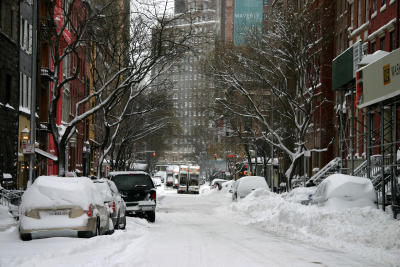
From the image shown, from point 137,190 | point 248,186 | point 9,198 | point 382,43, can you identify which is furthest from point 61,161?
point 382,43

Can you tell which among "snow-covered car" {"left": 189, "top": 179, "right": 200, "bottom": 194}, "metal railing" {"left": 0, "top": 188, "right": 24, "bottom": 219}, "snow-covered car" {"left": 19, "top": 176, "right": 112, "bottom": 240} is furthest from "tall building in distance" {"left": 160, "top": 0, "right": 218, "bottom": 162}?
"snow-covered car" {"left": 19, "top": 176, "right": 112, "bottom": 240}

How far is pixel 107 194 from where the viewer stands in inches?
796

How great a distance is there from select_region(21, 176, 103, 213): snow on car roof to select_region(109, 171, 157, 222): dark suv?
31.6 ft

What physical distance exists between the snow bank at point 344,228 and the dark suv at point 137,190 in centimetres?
390

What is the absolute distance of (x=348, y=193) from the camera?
2220 centimetres

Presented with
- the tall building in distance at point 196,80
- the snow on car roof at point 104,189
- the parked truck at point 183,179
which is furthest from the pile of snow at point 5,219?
the parked truck at point 183,179

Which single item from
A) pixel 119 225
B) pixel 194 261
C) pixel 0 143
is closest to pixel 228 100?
pixel 0 143

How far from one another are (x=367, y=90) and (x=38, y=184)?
1252 cm

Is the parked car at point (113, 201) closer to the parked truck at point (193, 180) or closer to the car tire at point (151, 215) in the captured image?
the car tire at point (151, 215)

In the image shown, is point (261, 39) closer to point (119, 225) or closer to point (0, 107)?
point (0, 107)

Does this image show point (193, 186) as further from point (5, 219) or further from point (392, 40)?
point (5, 219)

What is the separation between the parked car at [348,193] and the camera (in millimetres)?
22078

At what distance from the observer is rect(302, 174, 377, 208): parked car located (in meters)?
22.1

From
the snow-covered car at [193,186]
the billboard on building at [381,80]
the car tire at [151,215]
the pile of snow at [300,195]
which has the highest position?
the billboard on building at [381,80]
